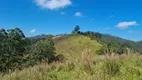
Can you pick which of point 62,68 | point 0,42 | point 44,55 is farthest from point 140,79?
point 44,55

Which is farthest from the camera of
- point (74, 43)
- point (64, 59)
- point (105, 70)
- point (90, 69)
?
point (74, 43)

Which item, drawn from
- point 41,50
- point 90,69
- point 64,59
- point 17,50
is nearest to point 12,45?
point 17,50

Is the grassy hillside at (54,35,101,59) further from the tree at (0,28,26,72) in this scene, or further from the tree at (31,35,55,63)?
the tree at (0,28,26,72)

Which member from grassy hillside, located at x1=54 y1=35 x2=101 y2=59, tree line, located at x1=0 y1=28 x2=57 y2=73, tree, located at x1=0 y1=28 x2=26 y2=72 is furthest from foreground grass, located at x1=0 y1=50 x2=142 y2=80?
grassy hillside, located at x1=54 y1=35 x2=101 y2=59

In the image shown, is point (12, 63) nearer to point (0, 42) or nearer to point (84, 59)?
point (0, 42)

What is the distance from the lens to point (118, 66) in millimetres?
7988

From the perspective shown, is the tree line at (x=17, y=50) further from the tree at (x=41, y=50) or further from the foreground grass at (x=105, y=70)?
the foreground grass at (x=105, y=70)

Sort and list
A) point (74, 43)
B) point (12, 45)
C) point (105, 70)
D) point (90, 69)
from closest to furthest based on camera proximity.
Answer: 1. point (105, 70)
2. point (90, 69)
3. point (12, 45)
4. point (74, 43)

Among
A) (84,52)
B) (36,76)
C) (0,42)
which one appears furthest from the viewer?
(0,42)

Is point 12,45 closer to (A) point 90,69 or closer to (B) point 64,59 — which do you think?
(B) point 64,59

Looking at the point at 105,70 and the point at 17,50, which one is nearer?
the point at 105,70

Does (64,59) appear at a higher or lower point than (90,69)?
higher

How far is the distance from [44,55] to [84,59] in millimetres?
65754

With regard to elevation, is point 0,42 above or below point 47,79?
above
